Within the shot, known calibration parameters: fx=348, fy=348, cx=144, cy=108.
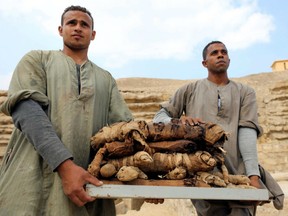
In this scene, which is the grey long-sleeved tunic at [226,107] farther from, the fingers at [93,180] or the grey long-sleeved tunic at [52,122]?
the fingers at [93,180]

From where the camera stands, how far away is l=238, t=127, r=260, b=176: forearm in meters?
2.11

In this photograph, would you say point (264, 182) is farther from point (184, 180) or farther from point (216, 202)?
point (184, 180)

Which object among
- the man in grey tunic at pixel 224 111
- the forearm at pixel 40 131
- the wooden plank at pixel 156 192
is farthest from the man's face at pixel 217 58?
the forearm at pixel 40 131

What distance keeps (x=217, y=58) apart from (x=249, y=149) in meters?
0.65

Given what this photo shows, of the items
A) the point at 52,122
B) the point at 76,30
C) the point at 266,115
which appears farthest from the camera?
the point at 266,115

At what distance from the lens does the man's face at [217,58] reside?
2375 mm

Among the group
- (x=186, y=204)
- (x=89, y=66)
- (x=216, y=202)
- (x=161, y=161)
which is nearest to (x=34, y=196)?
(x=161, y=161)

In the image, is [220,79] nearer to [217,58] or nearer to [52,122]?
[217,58]

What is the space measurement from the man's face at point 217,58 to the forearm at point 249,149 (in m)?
0.44

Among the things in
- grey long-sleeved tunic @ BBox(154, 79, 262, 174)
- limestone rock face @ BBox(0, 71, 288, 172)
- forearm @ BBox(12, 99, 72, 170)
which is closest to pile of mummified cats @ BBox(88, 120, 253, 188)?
forearm @ BBox(12, 99, 72, 170)

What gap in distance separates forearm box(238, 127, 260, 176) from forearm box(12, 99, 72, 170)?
1.15 metres

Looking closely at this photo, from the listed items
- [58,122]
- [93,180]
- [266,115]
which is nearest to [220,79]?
[58,122]

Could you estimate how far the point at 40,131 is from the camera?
1.54 meters

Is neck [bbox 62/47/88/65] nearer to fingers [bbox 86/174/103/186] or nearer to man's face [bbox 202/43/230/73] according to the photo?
fingers [bbox 86/174/103/186]
